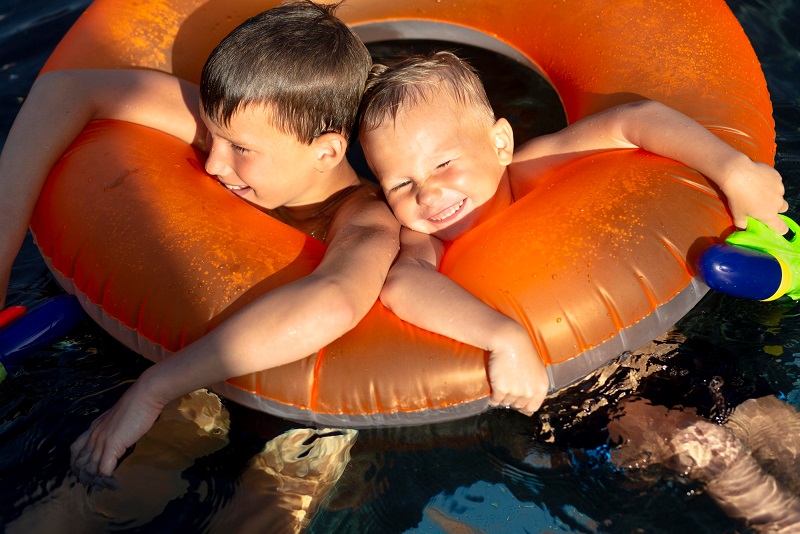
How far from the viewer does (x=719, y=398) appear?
2291 mm

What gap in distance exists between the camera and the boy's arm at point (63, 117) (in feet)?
7.98

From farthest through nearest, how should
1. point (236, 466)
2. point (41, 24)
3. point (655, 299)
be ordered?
point (41, 24)
point (236, 466)
point (655, 299)

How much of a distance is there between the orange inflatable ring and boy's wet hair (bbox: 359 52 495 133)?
1.14 ft

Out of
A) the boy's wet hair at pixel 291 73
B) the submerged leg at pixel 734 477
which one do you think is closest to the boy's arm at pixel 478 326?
the submerged leg at pixel 734 477

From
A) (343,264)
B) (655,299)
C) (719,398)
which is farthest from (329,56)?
(719,398)

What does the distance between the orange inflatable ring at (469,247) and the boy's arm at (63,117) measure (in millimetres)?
50

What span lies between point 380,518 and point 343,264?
685mm

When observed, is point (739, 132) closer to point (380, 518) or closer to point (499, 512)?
point (499, 512)

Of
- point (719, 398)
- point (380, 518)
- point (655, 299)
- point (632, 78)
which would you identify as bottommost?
point (380, 518)

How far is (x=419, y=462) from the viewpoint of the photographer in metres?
2.33

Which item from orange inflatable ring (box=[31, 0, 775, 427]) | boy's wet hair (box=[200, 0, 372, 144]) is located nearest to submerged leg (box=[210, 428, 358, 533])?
orange inflatable ring (box=[31, 0, 775, 427])

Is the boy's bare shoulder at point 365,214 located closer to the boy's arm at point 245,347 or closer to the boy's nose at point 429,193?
the boy's nose at point 429,193

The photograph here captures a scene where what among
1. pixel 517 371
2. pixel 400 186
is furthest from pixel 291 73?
pixel 517 371

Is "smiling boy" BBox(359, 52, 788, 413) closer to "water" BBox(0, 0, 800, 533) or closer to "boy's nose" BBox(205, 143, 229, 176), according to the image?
"water" BBox(0, 0, 800, 533)
